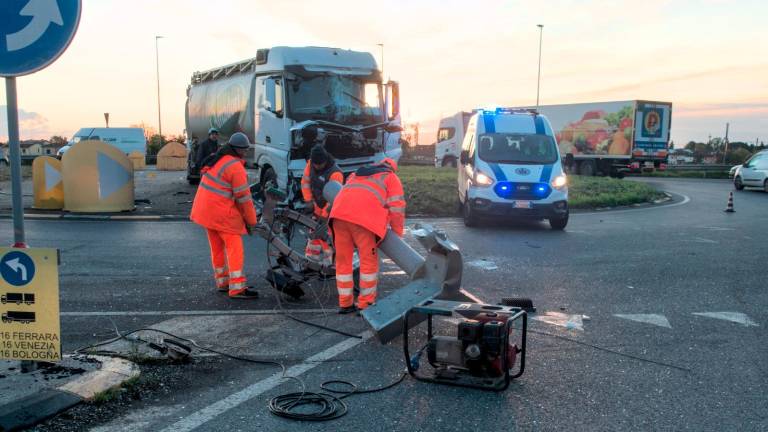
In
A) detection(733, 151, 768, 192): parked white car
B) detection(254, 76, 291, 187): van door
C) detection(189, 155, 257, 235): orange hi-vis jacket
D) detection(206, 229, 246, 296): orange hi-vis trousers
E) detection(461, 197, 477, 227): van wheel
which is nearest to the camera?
detection(206, 229, 246, 296): orange hi-vis trousers

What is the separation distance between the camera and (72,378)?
4.12 metres

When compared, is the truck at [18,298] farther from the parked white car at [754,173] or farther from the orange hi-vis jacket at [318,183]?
the parked white car at [754,173]

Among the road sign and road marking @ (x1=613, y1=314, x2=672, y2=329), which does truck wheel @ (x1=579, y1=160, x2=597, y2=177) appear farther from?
the road sign

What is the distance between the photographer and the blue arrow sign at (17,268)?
12.5 feet

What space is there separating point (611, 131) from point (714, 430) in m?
29.6

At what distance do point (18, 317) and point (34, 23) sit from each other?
1.76 metres

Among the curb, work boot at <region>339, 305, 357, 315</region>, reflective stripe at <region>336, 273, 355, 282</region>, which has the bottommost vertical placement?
work boot at <region>339, 305, 357, 315</region>

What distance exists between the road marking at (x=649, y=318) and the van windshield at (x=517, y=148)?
22.7ft

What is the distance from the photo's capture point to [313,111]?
529 inches

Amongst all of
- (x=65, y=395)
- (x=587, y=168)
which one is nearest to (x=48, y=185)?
(x=65, y=395)

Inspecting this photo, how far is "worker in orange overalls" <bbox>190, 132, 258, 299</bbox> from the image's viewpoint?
6715 millimetres

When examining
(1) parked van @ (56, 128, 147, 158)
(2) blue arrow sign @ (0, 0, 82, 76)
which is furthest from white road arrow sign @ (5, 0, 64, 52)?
(1) parked van @ (56, 128, 147, 158)

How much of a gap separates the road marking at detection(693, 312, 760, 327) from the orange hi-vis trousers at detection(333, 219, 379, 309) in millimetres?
3298

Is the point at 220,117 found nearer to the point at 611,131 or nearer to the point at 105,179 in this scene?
the point at 105,179
